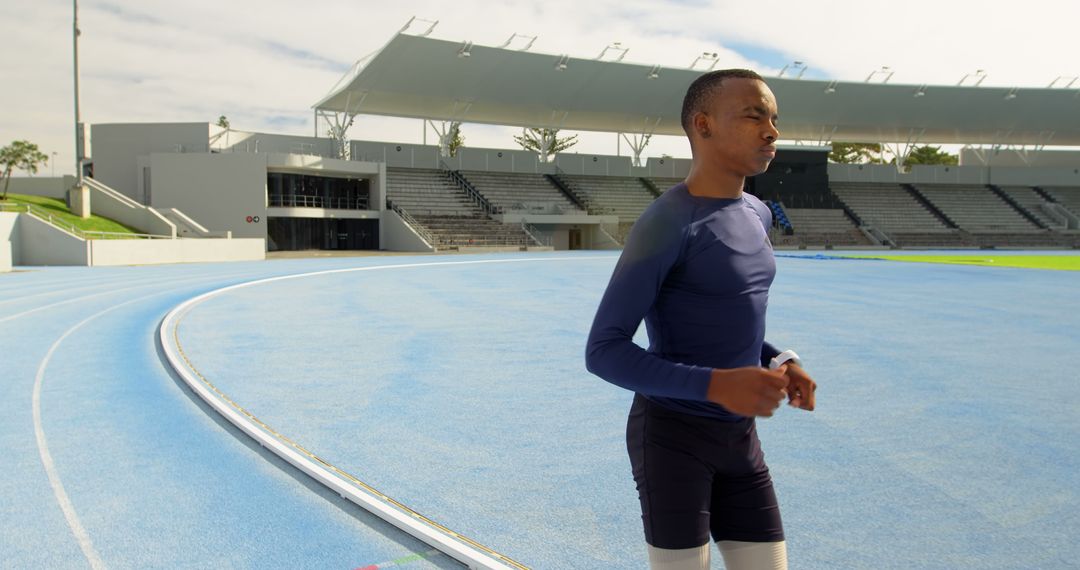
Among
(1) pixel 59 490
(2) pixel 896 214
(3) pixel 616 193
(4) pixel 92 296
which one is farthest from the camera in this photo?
(2) pixel 896 214

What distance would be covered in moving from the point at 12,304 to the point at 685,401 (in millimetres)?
17446

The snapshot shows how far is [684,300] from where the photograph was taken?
2088mm

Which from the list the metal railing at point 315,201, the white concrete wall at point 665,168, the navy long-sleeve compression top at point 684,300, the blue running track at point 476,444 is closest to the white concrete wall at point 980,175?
the white concrete wall at point 665,168

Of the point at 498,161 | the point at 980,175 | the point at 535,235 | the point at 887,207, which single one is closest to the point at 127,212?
the point at 535,235

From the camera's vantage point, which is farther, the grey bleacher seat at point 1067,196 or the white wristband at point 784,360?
the grey bleacher seat at point 1067,196

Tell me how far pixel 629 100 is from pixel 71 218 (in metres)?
35.3

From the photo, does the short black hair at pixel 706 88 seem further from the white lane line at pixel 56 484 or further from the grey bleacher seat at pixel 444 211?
the grey bleacher seat at pixel 444 211

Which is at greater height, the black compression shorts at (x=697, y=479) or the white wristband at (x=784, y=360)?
the white wristband at (x=784, y=360)

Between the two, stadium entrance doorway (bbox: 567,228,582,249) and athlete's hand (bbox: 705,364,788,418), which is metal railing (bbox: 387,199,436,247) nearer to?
stadium entrance doorway (bbox: 567,228,582,249)

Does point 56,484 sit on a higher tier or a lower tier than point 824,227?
lower

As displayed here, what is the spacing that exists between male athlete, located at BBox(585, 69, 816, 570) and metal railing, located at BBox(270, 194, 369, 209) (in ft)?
147

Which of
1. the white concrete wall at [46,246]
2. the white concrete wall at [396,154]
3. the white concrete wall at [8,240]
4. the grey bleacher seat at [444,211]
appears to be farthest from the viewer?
the white concrete wall at [396,154]

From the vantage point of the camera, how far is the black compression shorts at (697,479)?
2.08m

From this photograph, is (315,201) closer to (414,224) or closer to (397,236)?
(397,236)
